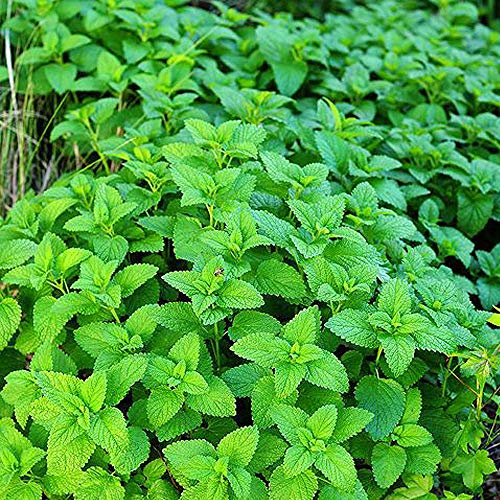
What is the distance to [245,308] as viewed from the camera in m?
1.89

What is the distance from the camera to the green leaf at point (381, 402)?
6.06 feet

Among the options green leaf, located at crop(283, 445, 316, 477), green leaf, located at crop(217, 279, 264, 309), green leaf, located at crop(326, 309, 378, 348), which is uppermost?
green leaf, located at crop(217, 279, 264, 309)

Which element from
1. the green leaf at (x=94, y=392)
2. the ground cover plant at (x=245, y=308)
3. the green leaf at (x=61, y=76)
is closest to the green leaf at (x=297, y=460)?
the ground cover plant at (x=245, y=308)

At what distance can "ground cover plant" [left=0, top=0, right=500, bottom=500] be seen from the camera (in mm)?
1741

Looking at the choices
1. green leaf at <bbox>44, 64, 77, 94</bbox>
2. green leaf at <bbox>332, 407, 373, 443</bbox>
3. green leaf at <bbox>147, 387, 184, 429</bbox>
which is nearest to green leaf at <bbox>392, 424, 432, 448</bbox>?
green leaf at <bbox>332, 407, 373, 443</bbox>

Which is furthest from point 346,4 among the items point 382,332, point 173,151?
point 382,332

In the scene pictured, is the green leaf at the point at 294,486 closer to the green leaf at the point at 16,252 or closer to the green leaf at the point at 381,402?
the green leaf at the point at 381,402

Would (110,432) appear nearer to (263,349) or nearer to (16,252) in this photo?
(263,349)

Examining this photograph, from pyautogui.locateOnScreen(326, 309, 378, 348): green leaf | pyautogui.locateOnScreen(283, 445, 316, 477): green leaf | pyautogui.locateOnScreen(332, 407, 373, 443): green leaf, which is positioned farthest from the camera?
pyautogui.locateOnScreen(326, 309, 378, 348): green leaf

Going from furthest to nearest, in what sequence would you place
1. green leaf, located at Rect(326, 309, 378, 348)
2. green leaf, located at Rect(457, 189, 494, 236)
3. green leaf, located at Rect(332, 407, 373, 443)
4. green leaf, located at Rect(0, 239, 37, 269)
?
green leaf, located at Rect(457, 189, 494, 236)
green leaf, located at Rect(0, 239, 37, 269)
green leaf, located at Rect(326, 309, 378, 348)
green leaf, located at Rect(332, 407, 373, 443)

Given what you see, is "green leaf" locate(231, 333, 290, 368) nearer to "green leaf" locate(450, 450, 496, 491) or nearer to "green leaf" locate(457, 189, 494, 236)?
"green leaf" locate(450, 450, 496, 491)

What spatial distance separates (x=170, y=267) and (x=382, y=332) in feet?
2.57

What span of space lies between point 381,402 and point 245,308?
0.44m

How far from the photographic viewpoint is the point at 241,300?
1.83 meters
